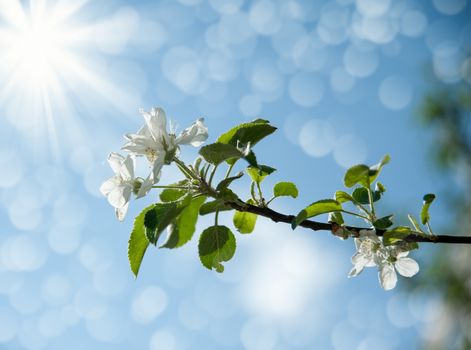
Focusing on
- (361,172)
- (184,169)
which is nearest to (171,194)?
(184,169)

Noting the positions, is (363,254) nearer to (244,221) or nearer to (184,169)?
(244,221)

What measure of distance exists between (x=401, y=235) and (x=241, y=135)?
0.38m

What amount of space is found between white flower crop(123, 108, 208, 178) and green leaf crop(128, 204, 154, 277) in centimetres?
14

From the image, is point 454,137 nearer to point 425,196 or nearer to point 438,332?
point 438,332

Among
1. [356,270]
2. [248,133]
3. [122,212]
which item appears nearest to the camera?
[248,133]

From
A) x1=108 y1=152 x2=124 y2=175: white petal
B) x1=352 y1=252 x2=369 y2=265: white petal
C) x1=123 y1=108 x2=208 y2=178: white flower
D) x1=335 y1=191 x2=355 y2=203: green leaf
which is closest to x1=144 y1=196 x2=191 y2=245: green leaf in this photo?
x1=123 y1=108 x2=208 y2=178: white flower

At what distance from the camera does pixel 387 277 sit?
133 centimetres

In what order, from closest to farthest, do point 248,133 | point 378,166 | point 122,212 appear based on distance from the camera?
1. point 378,166
2. point 248,133
3. point 122,212

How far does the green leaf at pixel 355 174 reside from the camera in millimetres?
992

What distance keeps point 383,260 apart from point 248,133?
0.48 meters

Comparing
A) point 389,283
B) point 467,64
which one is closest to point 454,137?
point 467,64

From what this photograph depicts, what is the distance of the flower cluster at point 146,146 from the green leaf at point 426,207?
Result: 0.50 meters

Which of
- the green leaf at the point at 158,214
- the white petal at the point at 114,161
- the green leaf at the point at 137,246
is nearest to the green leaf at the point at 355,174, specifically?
the green leaf at the point at 158,214

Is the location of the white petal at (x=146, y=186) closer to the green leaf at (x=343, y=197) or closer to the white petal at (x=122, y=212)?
the white petal at (x=122, y=212)
